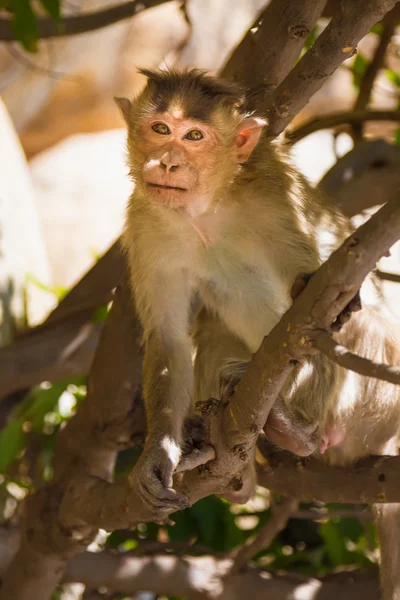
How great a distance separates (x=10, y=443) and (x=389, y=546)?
2058 mm

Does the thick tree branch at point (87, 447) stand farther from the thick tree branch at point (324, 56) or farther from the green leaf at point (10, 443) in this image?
the thick tree branch at point (324, 56)

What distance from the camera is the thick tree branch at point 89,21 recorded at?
3.56m

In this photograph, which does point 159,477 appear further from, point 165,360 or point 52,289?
point 52,289

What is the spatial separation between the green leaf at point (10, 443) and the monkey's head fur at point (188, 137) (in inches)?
74.9

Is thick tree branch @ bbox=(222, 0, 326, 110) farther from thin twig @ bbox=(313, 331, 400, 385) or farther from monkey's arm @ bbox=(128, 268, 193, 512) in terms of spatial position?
thin twig @ bbox=(313, 331, 400, 385)

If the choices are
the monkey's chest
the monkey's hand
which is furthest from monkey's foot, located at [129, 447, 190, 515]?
the monkey's chest

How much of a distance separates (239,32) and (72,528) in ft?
31.1

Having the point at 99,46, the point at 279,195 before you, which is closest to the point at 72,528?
the point at 279,195

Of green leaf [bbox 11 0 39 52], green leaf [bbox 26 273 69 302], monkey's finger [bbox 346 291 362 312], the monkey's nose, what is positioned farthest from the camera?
green leaf [bbox 26 273 69 302]

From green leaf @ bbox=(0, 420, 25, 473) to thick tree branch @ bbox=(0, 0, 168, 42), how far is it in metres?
1.79

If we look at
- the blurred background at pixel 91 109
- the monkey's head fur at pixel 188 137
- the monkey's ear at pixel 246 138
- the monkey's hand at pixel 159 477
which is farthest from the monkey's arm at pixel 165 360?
the blurred background at pixel 91 109

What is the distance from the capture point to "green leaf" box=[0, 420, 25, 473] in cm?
415

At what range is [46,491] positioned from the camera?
3.33 metres

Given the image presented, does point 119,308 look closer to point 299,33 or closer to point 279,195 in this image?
point 279,195
